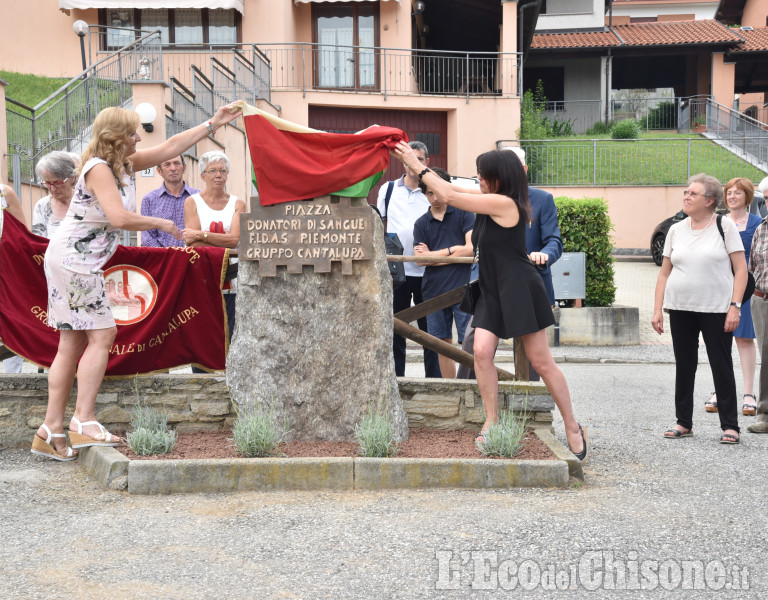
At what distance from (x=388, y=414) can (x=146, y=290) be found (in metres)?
1.92

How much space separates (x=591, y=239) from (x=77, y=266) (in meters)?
9.10

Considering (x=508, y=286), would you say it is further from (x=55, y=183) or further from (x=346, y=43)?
(x=346, y=43)

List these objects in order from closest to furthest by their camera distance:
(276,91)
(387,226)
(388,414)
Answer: (388,414) → (387,226) → (276,91)

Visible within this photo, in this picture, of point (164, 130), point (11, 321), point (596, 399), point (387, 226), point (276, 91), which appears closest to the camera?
point (11, 321)

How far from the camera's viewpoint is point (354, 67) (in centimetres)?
2583

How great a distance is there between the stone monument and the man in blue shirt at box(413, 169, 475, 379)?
122cm

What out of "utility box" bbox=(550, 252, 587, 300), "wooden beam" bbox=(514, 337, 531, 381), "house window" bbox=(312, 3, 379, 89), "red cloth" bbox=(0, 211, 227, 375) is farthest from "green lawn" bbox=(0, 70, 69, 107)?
"wooden beam" bbox=(514, 337, 531, 381)

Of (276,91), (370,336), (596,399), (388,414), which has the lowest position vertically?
(596,399)

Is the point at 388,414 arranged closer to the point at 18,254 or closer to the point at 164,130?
the point at 18,254

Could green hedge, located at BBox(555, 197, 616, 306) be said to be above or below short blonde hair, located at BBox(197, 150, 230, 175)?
below

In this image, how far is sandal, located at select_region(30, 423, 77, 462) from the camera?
5.87 meters

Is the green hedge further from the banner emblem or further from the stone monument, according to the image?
the banner emblem

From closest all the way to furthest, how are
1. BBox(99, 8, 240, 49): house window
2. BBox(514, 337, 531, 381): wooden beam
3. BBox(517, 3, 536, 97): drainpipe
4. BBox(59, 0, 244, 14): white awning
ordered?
BBox(514, 337, 531, 381): wooden beam
BBox(59, 0, 244, 14): white awning
BBox(517, 3, 536, 97): drainpipe
BBox(99, 8, 240, 49): house window

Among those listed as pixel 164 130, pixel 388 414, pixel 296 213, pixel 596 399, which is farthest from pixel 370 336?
pixel 164 130
